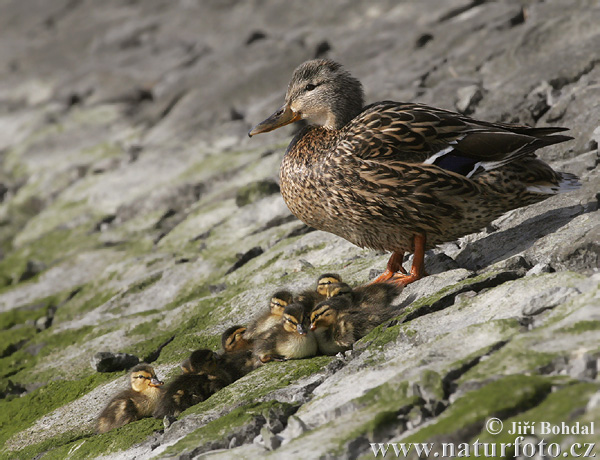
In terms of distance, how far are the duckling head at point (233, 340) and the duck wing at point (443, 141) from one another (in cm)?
164

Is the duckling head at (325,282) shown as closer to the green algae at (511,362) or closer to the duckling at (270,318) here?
the duckling at (270,318)

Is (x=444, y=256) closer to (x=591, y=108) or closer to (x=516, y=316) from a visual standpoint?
(x=516, y=316)

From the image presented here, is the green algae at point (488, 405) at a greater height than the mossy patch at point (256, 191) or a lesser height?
greater

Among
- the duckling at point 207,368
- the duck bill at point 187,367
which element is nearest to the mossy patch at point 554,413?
the duckling at point 207,368

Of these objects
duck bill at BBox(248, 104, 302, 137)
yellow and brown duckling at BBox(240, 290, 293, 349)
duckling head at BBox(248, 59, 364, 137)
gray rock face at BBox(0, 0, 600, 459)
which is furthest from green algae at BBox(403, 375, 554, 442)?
duck bill at BBox(248, 104, 302, 137)

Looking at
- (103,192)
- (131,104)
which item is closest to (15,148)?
(131,104)

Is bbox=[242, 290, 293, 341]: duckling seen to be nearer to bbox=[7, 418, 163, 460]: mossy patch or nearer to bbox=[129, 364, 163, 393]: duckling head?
bbox=[129, 364, 163, 393]: duckling head

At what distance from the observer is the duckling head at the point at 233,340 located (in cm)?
575

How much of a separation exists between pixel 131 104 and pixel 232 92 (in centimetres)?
325

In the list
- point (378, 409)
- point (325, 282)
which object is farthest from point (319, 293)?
point (378, 409)

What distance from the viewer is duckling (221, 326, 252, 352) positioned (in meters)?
5.75

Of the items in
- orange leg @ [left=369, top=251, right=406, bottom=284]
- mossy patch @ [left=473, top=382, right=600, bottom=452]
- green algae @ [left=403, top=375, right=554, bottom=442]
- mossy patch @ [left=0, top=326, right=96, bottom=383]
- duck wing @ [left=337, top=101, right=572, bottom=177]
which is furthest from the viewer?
mossy patch @ [left=0, top=326, right=96, bottom=383]

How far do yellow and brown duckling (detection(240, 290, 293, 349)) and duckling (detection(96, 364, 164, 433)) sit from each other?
0.85 meters

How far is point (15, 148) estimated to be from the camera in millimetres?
15930
